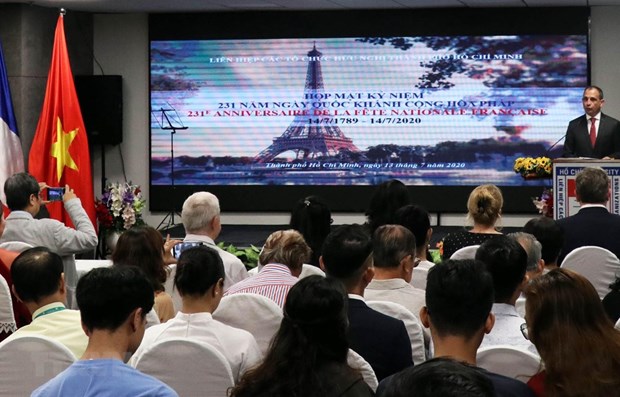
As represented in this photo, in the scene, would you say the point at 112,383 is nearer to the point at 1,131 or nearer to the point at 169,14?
the point at 1,131

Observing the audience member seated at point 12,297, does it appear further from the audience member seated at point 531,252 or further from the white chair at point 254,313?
the audience member seated at point 531,252

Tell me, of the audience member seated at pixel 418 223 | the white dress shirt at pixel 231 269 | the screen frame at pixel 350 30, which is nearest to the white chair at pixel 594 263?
the audience member seated at pixel 418 223

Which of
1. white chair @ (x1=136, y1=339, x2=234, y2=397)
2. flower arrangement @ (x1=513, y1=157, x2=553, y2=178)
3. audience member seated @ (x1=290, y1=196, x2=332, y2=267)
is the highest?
flower arrangement @ (x1=513, y1=157, x2=553, y2=178)

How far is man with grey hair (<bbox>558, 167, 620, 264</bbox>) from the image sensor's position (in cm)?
631

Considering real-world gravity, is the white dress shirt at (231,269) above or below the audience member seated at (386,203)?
below

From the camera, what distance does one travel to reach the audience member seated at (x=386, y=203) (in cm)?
646

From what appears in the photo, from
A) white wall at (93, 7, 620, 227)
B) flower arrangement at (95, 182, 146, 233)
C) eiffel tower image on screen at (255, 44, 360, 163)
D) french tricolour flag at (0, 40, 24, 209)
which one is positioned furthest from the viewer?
white wall at (93, 7, 620, 227)

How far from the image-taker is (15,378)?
11.4ft

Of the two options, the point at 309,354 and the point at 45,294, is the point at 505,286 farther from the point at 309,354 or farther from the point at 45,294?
the point at 45,294

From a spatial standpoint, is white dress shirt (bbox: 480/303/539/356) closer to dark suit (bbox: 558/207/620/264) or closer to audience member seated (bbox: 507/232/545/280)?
audience member seated (bbox: 507/232/545/280)

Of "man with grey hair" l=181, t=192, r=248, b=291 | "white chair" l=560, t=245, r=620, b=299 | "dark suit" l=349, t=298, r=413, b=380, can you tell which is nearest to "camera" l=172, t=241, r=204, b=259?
"man with grey hair" l=181, t=192, r=248, b=291

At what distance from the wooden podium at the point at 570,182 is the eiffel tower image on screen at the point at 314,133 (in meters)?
4.53

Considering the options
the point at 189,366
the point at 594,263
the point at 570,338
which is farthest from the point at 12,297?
the point at 570,338

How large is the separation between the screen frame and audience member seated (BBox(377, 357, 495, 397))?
1102cm
